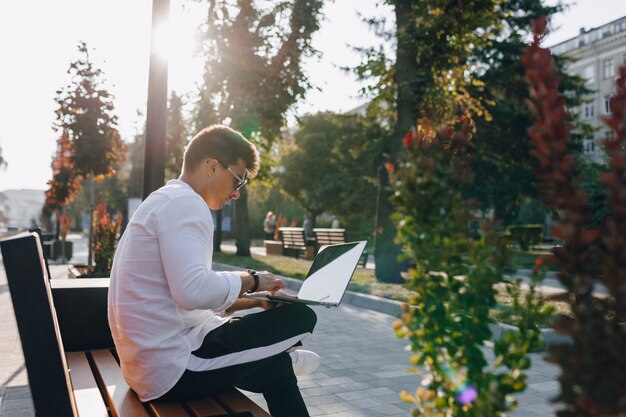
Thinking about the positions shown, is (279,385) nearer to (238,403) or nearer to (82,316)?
(238,403)

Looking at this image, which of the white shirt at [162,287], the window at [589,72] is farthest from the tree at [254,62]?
the window at [589,72]

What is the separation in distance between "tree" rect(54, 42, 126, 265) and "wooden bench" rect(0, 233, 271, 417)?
1001cm

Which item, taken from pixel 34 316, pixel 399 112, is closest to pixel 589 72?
pixel 399 112

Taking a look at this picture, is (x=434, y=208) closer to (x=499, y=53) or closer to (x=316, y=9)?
(x=316, y=9)

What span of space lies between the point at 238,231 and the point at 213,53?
639cm

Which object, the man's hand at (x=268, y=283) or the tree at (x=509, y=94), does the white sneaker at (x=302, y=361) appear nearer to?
the man's hand at (x=268, y=283)

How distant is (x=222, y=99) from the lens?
66.9ft

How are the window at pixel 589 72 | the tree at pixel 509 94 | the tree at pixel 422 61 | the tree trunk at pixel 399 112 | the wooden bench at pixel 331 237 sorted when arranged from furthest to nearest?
the window at pixel 589 72 → the tree at pixel 509 94 → the wooden bench at pixel 331 237 → the tree trunk at pixel 399 112 → the tree at pixel 422 61

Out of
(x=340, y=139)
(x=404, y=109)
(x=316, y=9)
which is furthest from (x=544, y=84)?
(x=340, y=139)

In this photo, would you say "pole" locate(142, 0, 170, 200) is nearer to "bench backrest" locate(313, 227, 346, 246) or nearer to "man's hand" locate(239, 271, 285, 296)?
A: "man's hand" locate(239, 271, 285, 296)

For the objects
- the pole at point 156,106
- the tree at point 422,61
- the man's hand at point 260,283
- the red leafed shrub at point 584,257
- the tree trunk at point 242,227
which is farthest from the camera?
the tree trunk at point 242,227

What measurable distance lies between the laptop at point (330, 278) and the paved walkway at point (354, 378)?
4.01 ft

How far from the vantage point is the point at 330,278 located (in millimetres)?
3072

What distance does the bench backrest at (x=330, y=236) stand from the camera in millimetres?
19109
